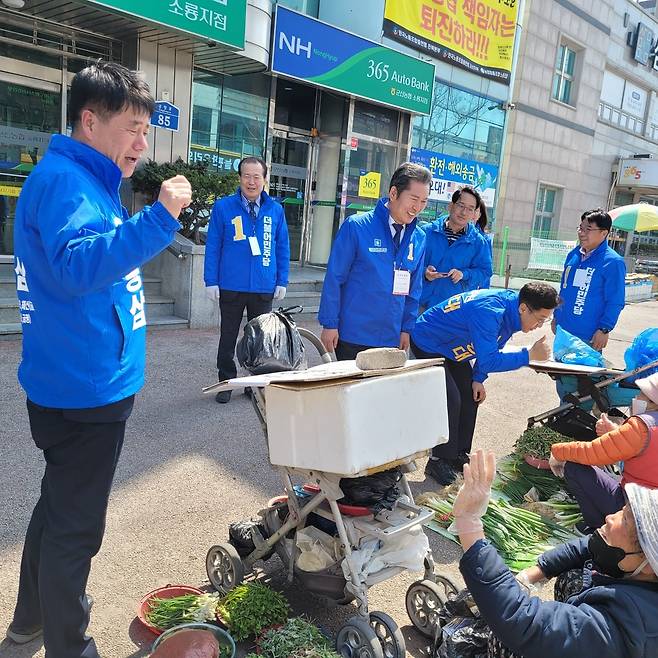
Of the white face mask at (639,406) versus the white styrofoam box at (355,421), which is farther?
the white face mask at (639,406)

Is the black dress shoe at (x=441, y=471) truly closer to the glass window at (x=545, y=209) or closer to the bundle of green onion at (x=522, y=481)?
the bundle of green onion at (x=522, y=481)

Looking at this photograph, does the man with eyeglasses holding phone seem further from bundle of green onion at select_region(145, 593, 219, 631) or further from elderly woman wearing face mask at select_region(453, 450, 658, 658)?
bundle of green onion at select_region(145, 593, 219, 631)

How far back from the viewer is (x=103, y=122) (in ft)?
6.33

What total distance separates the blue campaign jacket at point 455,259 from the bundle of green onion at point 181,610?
3.68 meters

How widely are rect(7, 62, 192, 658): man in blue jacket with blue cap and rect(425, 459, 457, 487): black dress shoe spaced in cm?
272

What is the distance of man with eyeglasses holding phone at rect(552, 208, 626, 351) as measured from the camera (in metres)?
5.36

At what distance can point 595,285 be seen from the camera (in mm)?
5457

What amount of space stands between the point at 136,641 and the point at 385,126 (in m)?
12.0

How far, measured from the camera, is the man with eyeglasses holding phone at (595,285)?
17.6ft

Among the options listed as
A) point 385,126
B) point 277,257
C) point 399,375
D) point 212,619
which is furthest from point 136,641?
point 385,126

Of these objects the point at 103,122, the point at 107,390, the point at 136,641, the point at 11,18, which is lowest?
the point at 136,641

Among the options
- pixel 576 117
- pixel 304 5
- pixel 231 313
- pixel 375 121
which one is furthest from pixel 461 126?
pixel 231 313

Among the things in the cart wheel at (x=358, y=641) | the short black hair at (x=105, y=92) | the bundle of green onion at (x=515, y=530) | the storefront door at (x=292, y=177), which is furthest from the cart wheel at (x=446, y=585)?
the storefront door at (x=292, y=177)

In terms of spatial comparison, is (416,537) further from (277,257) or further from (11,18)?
(11,18)
